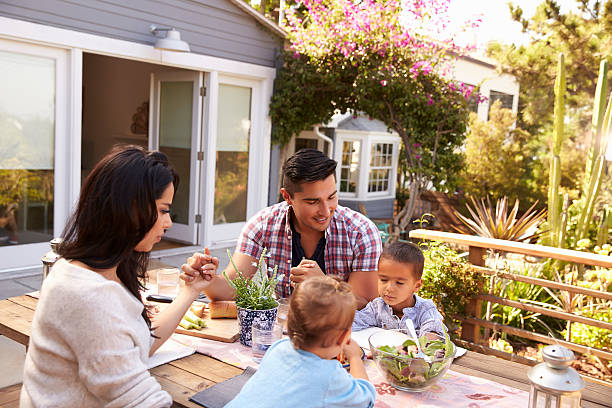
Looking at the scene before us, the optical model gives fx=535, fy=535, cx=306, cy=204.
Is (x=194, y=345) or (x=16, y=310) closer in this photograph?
(x=194, y=345)

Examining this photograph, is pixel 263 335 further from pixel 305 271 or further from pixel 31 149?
pixel 31 149

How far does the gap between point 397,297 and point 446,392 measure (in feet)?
1.60

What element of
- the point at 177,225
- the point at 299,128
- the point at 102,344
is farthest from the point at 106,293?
the point at 299,128

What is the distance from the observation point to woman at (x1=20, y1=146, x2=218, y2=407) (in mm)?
1215

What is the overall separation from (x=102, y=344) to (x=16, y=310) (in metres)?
0.99

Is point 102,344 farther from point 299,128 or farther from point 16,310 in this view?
point 299,128

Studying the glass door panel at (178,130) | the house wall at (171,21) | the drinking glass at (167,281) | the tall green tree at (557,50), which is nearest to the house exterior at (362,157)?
the tall green tree at (557,50)

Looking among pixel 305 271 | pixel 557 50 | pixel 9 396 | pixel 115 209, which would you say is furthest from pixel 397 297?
pixel 557 50

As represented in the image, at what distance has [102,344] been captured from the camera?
1.21 meters

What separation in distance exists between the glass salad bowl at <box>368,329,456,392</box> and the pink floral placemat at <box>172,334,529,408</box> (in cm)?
3

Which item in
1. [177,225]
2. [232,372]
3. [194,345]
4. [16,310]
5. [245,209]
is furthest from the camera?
[245,209]

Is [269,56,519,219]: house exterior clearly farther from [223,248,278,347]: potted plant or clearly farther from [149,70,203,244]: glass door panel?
[223,248,278,347]: potted plant

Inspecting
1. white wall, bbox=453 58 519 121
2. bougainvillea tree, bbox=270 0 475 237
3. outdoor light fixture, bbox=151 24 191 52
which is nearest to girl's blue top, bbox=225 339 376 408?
outdoor light fixture, bbox=151 24 191 52

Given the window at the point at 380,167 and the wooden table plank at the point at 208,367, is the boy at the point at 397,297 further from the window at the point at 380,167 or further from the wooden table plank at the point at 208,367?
the window at the point at 380,167
